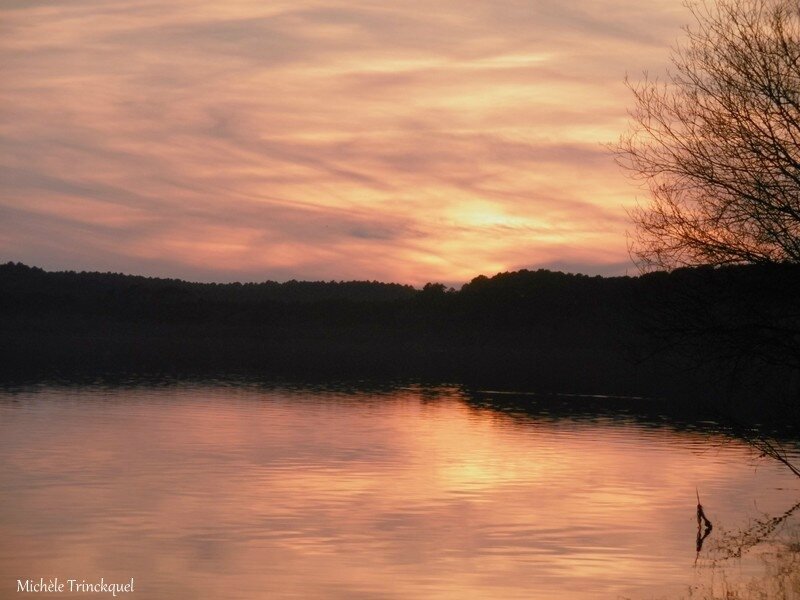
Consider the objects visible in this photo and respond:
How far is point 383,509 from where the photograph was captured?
73.7ft

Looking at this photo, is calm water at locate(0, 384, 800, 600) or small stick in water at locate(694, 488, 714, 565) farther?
small stick in water at locate(694, 488, 714, 565)

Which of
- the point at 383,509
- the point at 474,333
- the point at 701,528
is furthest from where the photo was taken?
the point at 474,333

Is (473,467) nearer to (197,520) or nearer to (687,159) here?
(197,520)

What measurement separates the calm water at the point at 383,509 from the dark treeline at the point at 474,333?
3037mm

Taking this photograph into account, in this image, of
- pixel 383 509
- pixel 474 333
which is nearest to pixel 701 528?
pixel 383 509

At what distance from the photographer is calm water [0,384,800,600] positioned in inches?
664

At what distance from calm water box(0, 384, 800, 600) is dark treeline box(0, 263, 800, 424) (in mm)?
3037

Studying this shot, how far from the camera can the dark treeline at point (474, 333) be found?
18672 millimetres

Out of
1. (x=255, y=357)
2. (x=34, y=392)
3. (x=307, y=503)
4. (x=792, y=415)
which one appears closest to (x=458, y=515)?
(x=307, y=503)

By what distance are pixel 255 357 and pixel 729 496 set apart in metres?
77.8

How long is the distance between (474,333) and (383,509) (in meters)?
115

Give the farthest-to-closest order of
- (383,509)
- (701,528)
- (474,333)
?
(474,333) → (383,509) → (701,528)

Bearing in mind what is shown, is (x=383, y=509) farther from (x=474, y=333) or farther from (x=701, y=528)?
(x=474, y=333)

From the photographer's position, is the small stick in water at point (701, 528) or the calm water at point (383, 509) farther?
the small stick in water at point (701, 528)
